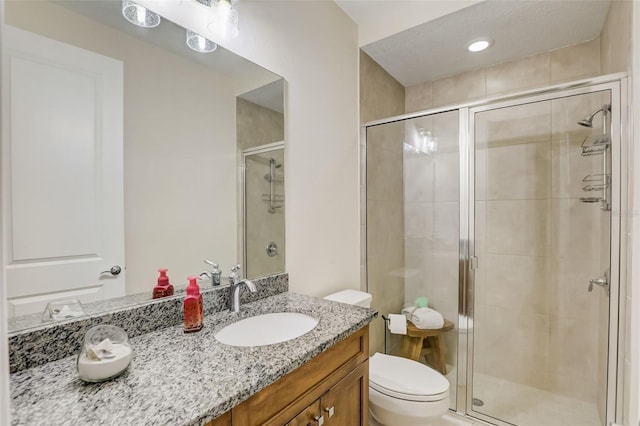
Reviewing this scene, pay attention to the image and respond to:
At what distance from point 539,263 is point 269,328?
193 centimetres

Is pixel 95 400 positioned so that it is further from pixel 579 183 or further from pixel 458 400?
pixel 579 183

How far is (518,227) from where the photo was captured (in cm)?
217

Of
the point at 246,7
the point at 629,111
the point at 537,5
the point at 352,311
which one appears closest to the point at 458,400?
the point at 352,311

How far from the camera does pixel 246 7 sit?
4.56ft

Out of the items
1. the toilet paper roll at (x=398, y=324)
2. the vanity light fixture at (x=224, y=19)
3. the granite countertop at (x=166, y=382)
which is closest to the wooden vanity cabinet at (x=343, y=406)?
the granite countertop at (x=166, y=382)

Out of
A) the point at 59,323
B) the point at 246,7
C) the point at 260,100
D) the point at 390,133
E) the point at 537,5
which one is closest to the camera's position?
the point at 59,323

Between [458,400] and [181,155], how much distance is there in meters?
2.15

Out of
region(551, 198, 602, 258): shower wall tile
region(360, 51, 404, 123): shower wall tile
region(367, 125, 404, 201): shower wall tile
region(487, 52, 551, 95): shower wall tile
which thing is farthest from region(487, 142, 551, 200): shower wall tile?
region(360, 51, 404, 123): shower wall tile

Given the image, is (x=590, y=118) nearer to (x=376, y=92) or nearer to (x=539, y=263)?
(x=539, y=263)

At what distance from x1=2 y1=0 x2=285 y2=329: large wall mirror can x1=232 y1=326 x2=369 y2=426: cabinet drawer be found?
0.56 m

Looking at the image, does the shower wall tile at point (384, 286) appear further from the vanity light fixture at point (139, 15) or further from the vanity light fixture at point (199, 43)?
the vanity light fixture at point (139, 15)

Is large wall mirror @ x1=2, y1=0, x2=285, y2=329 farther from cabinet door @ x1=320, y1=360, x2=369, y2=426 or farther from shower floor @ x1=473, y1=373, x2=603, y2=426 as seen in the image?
shower floor @ x1=473, y1=373, x2=603, y2=426

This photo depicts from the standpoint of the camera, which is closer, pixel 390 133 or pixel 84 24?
pixel 84 24

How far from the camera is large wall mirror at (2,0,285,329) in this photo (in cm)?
82
